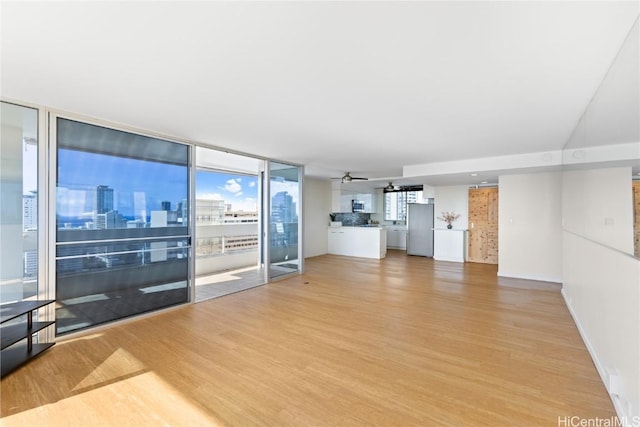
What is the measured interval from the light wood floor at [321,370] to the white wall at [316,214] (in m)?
4.55

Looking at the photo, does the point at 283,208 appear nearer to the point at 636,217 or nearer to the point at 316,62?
the point at 316,62

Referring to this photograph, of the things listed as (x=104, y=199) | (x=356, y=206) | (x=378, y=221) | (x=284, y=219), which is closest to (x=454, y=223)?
(x=378, y=221)

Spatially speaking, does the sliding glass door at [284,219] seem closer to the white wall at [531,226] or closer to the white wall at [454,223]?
the white wall at [454,223]

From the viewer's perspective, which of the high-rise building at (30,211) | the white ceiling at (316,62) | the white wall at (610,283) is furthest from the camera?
the high-rise building at (30,211)

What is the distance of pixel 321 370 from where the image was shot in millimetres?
2402

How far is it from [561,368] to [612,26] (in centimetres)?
265

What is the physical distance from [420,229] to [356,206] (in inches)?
102

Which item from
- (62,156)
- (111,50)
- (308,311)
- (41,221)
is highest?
(111,50)

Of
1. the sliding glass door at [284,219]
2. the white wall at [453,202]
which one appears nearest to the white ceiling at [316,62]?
the sliding glass door at [284,219]

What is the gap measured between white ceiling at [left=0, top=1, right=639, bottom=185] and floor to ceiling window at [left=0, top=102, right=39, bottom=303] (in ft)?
1.03

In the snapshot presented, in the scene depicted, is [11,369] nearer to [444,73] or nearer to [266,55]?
[266,55]

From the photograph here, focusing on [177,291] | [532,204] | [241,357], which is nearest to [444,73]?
[241,357]

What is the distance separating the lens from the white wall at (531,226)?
5449 millimetres

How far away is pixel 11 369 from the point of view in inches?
90.8
